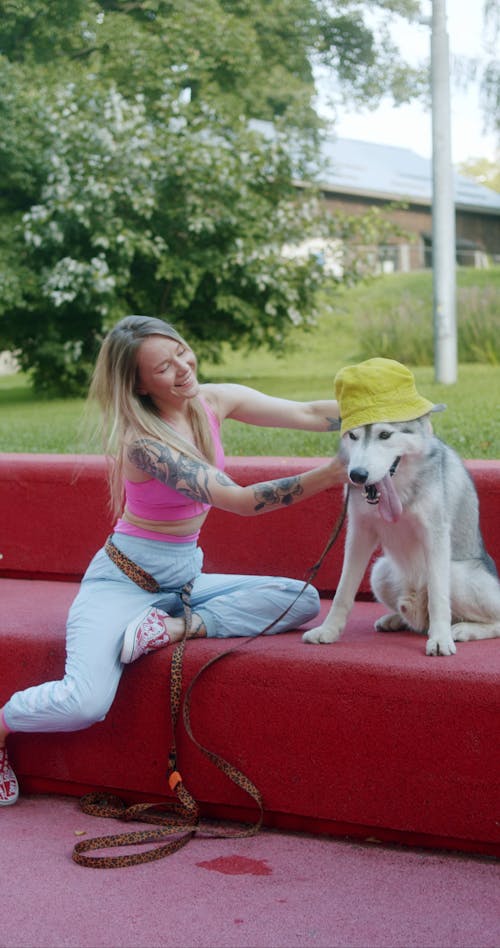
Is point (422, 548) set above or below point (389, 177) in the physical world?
below

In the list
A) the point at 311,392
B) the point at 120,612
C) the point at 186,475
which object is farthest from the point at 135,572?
the point at 311,392

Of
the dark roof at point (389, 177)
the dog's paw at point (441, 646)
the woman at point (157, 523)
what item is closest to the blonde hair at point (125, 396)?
the woman at point (157, 523)

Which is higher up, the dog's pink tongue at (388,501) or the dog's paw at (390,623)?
the dog's pink tongue at (388,501)

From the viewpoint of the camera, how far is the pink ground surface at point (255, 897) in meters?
2.39

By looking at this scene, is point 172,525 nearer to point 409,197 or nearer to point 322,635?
point 322,635

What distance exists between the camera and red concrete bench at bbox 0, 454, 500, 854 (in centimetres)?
270

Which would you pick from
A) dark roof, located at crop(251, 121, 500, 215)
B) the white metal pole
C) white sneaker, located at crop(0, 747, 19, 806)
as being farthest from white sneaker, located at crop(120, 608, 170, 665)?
dark roof, located at crop(251, 121, 500, 215)

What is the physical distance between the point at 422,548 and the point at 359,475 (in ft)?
1.53

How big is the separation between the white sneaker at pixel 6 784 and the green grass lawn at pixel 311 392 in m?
1.00

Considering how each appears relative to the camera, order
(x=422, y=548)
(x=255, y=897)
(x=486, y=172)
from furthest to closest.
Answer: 1. (x=486, y=172)
2. (x=422, y=548)
3. (x=255, y=897)

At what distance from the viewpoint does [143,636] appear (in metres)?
3.06

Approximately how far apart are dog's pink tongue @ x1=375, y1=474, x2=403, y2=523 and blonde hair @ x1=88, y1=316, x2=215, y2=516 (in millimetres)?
625

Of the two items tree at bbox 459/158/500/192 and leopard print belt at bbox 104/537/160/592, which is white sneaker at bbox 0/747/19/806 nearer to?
leopard print belt at bbox 104/537/160/592

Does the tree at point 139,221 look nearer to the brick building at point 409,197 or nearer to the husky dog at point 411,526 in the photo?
the brick building at point 409,197
